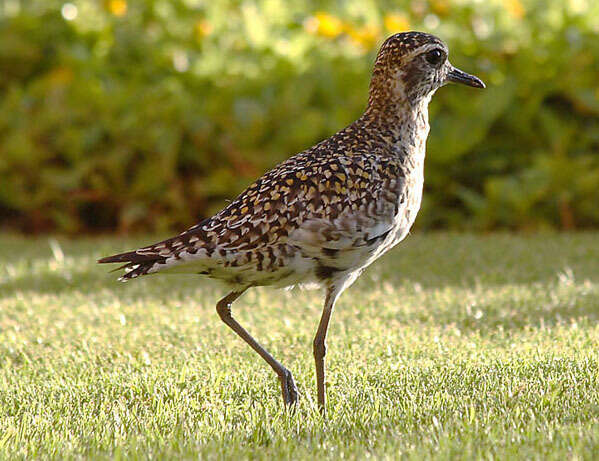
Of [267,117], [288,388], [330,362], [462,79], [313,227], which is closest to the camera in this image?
[313,227]

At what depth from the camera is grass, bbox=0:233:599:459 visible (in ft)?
13.6

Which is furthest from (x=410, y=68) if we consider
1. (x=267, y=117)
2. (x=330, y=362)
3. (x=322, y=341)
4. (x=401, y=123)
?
(x=267, y=117)

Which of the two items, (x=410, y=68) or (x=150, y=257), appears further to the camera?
(x=410, y=68)

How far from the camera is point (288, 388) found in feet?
15.8

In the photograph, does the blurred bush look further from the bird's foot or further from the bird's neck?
the bird's foot

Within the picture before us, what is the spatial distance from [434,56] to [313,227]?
1.18 metres

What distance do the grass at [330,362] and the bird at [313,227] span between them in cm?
39

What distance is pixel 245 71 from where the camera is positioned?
33.3ft

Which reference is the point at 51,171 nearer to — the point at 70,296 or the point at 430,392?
the point at 70,296

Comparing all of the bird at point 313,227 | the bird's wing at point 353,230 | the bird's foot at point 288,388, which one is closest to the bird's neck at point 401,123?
the bird at point 313,227

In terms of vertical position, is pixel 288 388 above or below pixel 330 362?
above

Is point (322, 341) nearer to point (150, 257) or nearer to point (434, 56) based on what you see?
point (150, 257)

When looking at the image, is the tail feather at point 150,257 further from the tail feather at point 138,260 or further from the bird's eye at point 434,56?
the bird's eye at point 434,56

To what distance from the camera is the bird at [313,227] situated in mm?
4656
